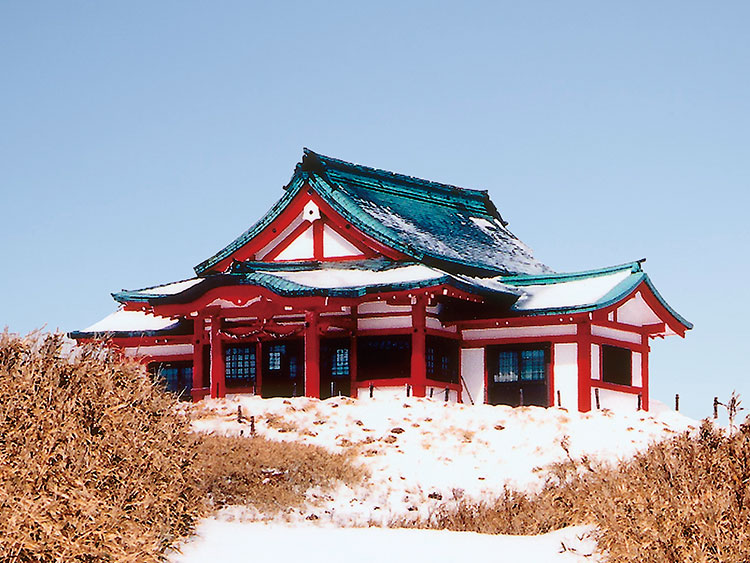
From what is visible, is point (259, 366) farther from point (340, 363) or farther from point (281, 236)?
point (281, 236)

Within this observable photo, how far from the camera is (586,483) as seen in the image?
18531 mm

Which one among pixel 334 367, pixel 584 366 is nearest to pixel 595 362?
pixel 584 366

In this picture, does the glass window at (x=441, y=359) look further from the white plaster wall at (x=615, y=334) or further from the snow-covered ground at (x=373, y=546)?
the snow-covered ground at (x=373, y=546)

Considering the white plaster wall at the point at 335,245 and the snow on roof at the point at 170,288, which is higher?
the white plaster wall at the point at 335,245

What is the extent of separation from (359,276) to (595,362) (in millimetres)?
7764

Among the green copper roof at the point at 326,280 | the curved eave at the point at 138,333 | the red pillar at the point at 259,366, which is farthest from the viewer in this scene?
the curved eave at the point at 138,333

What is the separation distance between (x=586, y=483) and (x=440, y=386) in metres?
16.3

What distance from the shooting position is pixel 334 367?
118 feet

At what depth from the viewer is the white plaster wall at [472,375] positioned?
118 ft

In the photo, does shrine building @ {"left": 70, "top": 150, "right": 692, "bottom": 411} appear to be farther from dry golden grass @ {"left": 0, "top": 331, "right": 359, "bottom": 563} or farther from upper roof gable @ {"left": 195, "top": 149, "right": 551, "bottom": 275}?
dry golden grass @ {"left": 0, "top": 331, "right": 359, "bottom": 563}

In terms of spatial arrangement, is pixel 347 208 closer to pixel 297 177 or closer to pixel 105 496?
pixel 297 177

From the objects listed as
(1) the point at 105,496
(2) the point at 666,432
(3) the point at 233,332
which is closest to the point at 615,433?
(2) the point at 666,432

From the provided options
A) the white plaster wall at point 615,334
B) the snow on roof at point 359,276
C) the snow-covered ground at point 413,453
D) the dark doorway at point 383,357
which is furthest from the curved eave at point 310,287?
the snow-covered ground at point 413,453

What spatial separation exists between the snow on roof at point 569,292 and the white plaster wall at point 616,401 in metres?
2.89
